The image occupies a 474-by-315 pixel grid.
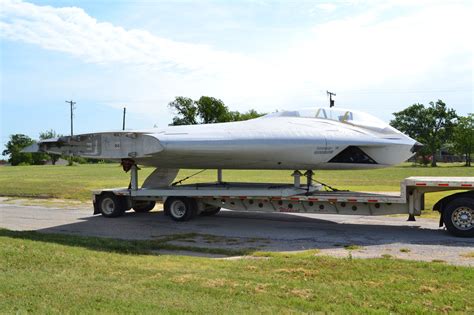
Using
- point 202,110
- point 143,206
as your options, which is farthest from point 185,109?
point 143,206

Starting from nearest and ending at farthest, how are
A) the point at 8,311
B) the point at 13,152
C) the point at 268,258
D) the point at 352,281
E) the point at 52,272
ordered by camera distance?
the point at 8,311, the point at 352,281, the point at 52,272, the point at 268,258, the point at 13,152

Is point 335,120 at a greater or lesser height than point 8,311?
greater

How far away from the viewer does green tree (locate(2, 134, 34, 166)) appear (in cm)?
12206

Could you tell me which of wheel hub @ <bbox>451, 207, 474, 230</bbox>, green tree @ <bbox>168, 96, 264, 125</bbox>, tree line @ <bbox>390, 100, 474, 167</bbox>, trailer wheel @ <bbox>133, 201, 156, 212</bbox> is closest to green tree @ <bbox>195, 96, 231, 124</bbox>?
green tree @ <bbox>168, 96, 264, 125</bbox>

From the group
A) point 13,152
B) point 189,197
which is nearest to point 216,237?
point 189,197

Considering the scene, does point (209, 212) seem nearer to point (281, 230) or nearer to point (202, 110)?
point (281, 230)

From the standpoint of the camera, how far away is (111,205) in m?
15.6

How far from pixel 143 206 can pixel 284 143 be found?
6027 millimetres

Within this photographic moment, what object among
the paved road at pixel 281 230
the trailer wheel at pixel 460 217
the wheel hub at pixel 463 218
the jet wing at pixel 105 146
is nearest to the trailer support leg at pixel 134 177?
the jet wing at pixel 105 146

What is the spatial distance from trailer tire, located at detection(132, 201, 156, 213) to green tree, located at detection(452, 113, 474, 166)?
77904 millimetres

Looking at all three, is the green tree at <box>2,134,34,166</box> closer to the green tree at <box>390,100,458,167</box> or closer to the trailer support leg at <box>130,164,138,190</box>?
the green tree at <box>390,100,458,167</box>

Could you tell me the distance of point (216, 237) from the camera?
1178 cm

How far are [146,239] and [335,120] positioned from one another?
19.6ft

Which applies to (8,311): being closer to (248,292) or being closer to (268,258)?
(248,292)
